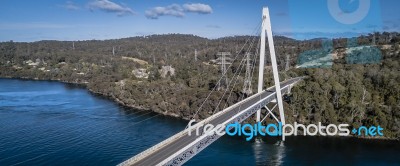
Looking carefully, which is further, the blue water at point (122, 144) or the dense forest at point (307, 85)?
the dense forest at point (307, 85)

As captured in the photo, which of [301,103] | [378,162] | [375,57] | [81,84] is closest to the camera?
[378,162]

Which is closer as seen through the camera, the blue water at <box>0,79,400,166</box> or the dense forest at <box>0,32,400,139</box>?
the blue water at <box>0,79,400,166</box>

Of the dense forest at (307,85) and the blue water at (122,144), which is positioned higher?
the dense forest at (307,85)

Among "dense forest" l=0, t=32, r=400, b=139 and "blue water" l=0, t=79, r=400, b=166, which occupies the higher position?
"dense forest" l=0, t=32, r=400, b=139

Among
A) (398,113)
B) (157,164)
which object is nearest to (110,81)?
(398,113)

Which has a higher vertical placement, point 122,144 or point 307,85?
point 307,85

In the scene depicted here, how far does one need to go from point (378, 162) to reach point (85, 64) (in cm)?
6851

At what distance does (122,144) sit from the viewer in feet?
86.8

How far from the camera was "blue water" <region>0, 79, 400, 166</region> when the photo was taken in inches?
924

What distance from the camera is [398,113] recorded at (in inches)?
1140

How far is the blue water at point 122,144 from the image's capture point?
23.5m

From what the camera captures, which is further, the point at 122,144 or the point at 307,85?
the point at 307,85

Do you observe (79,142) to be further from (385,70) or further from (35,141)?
(385,70)

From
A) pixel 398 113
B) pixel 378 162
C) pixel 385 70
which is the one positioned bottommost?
pixel 378 162
